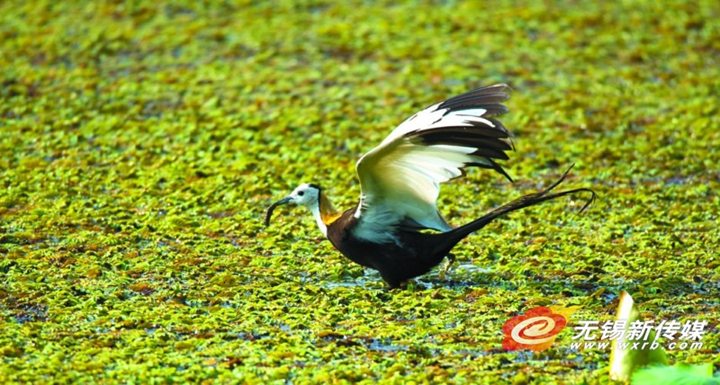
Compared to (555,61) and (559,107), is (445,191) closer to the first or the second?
(559,107)

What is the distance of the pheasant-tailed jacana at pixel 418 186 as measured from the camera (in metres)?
6.12

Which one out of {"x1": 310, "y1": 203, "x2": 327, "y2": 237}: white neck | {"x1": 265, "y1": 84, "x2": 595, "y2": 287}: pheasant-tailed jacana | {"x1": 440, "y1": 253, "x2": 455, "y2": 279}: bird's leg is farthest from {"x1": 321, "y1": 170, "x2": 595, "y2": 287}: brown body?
{"x1": 310, "y1": 203, "x2": 327, "y2": 237}: white neck

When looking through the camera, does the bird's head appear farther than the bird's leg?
Yes

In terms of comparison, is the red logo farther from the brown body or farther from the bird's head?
the bird's head

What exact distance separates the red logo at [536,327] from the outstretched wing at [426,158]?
2.95 feet

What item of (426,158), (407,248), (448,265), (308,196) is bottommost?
(448,265)

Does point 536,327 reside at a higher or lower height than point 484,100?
lower

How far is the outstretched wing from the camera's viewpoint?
610cm

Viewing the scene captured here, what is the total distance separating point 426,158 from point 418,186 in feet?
1.01

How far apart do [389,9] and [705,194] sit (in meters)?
5.97

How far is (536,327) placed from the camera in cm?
601

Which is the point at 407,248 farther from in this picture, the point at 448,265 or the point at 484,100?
the point at 484,100

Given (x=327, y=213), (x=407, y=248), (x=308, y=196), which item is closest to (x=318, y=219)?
(x=327, y=213)

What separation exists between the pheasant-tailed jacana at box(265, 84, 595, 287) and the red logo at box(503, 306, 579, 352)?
734mm
